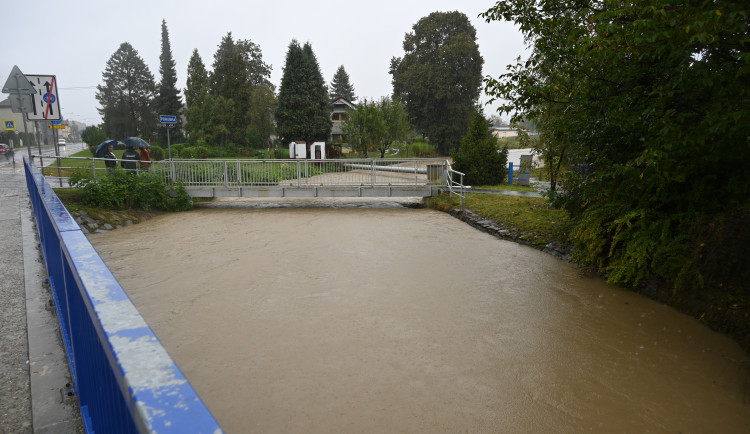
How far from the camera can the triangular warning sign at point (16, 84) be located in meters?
11.8

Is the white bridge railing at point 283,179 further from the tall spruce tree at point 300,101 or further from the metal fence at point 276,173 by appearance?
the tall spruce tree at point 300,101

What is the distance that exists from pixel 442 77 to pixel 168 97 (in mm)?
33156

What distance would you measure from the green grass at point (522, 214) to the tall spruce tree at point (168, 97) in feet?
148

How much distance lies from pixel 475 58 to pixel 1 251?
45.9 m

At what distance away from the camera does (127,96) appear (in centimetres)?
6131

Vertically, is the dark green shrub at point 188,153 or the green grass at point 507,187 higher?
the dark green shrub at point 188,153

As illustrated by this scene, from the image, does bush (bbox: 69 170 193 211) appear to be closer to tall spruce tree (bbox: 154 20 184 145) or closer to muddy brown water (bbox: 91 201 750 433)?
muddy brown water (bbox: 91 201 750 433)

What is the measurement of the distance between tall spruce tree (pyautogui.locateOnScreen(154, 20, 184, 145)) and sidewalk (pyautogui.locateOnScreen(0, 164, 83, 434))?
170ft

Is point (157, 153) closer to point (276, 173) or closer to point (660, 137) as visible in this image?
point (276, 173)

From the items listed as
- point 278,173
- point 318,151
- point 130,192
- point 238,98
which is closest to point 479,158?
point 278,173

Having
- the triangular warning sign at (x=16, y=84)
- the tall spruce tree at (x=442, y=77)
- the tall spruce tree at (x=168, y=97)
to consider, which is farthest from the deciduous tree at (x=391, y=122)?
the tall spruce tree at (x=168, y=97)

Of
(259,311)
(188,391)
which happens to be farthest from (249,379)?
(188,391)

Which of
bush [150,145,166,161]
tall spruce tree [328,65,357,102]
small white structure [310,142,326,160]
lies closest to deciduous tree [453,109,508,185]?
small white structure [310,142,326,160]

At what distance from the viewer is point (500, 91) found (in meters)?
9.02
